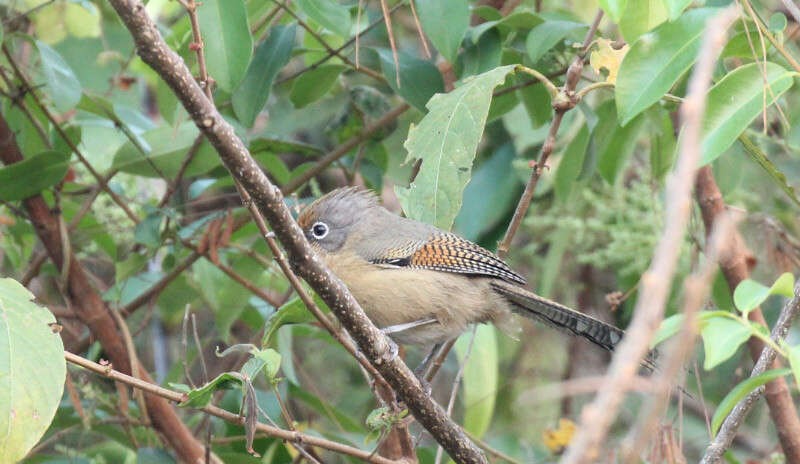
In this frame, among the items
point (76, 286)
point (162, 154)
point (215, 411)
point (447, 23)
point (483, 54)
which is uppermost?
point (447, 23)

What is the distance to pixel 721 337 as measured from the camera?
202 cm

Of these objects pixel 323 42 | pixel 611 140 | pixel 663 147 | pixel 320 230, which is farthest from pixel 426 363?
pixel 663 147

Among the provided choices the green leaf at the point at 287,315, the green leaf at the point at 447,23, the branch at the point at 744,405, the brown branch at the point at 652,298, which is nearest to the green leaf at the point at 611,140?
the green leaf at the point at 447,23

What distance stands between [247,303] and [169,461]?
35.9 inches

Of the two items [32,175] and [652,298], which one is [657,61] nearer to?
[652,298]

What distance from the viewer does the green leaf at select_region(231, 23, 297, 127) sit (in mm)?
3902

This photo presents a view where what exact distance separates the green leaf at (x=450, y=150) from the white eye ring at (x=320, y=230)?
114 centimetres

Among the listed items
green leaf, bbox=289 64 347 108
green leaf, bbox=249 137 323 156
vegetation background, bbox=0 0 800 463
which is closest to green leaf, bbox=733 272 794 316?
vegetation background, bbox=0 0 800 463

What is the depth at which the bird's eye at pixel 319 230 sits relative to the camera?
14.2 feet

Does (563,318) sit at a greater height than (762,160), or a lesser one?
lesser

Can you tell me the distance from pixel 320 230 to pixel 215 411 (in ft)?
5.15

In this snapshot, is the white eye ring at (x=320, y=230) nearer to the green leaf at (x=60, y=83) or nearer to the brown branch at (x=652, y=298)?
the green leaf at (x=60, y=83)

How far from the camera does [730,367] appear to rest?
5102mm

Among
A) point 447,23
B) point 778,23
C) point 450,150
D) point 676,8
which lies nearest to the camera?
point 676,8
